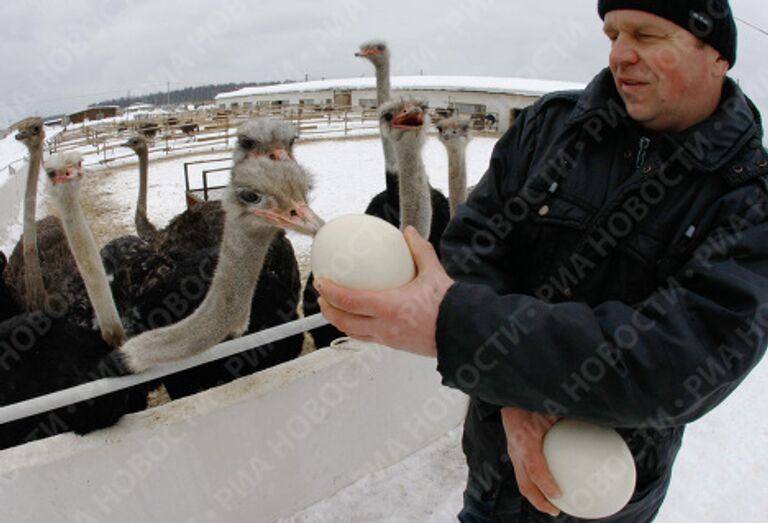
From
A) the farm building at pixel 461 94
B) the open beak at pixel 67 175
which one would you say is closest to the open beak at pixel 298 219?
the open beak at pixel 67 175

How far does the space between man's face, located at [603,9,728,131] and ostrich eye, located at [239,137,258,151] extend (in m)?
1.70

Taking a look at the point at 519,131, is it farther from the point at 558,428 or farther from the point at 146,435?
the point at 146,435

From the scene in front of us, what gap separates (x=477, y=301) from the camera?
0.93 metres

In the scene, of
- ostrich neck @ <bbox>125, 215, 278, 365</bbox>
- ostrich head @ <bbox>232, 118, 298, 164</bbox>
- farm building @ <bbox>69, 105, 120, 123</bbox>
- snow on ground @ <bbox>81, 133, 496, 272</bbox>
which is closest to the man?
ostrich neck @ <bbox>125, 215, 278, 365</bbox>

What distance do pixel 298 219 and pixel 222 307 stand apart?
507 millimetres

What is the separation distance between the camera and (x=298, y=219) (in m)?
1.68

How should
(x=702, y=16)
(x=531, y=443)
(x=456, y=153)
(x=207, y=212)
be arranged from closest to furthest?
1. (x=702, y=16)
2. (x=531, y=443)
3. (x=456, y=153)
4. (x=207, y=212)

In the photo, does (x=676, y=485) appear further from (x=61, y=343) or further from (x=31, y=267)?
(x=31, y=267)

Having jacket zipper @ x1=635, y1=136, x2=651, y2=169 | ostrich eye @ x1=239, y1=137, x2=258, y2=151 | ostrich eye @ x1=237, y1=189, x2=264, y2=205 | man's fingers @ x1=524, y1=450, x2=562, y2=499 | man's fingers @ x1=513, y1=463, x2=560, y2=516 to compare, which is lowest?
man's fingers @ x1=513, y1=463, x2=560, y2=516

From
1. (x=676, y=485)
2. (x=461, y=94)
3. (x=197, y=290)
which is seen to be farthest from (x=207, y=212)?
(x=461, y=94)

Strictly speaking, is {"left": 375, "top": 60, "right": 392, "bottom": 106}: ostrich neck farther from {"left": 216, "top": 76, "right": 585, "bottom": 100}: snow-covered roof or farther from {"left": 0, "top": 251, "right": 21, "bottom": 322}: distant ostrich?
{"left": 216, "top": 76, "right": 585, "bottom": 100}: snow-covered roof

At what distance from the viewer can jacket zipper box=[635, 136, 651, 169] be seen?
114cm

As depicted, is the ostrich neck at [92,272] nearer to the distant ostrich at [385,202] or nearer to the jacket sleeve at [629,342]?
the distant ostrich at [385,202]

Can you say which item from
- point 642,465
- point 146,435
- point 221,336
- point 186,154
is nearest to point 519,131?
point 642,465
